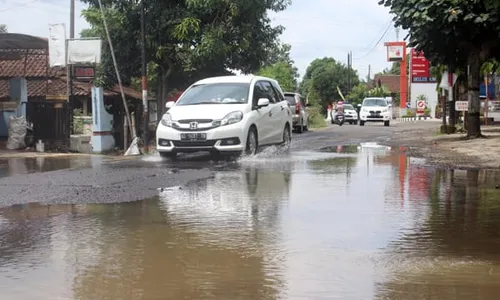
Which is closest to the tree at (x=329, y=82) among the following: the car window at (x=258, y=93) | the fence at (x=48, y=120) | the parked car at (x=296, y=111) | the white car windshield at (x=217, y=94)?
the parked car at (x=296, y=111)

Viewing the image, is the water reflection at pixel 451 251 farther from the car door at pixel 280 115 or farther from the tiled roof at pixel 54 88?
the tiled roof at pixel 54 88

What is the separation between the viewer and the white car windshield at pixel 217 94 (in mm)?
13047

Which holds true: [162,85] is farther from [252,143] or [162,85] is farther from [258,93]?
[252,143]

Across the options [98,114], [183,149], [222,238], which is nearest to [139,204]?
[222,238]

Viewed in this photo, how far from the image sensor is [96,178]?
9.51m

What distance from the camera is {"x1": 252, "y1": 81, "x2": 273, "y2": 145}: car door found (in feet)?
43.3

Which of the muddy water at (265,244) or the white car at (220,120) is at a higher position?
the white car at (220,120)

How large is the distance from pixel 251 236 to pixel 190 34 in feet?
55.8

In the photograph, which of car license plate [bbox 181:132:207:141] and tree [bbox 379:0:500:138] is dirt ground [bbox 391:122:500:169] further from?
car license plate [bbox 181:132:207:141]

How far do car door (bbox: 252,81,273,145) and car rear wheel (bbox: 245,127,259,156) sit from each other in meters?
0.19

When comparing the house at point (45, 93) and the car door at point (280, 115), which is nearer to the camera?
the car door at point (280, 115)

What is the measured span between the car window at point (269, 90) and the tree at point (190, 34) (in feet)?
22.2

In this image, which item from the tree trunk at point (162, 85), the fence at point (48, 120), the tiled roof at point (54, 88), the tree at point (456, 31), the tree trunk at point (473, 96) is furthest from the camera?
the tiled roof at point (54, 88)

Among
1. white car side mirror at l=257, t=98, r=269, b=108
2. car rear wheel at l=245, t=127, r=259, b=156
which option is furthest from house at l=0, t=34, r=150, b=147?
white car side mirror at l=257, t=98, r=269, b=108
